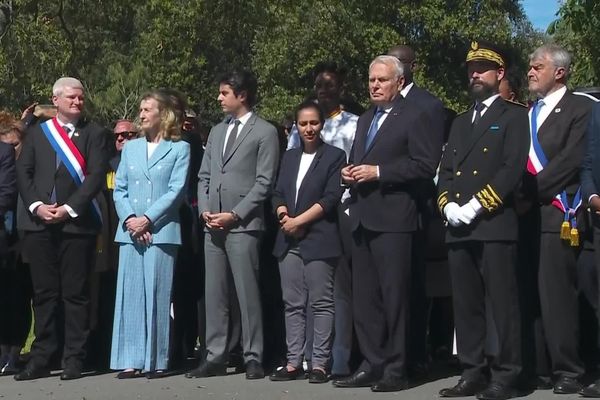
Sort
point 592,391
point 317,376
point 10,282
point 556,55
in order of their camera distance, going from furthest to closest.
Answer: point 10,282, point 317,376, point 556,55, point 592,391

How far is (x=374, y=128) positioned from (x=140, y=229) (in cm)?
202

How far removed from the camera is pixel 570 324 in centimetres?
831

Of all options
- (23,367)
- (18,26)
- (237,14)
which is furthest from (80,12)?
(23,367)

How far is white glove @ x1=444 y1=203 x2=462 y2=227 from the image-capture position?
8203 mm

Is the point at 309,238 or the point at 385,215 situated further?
the point at 309,238

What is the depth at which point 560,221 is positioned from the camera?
8297 mm

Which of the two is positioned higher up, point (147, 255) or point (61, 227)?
point (61, 227)

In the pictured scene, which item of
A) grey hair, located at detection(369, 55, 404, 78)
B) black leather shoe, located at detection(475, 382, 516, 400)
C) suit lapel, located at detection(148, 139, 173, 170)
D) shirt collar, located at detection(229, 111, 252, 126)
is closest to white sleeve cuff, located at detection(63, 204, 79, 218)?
suit lapel, located at detection(148, 139, 173, 170)

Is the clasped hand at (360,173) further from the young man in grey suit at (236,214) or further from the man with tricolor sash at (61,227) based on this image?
the man with tricolor sash at (61,227)

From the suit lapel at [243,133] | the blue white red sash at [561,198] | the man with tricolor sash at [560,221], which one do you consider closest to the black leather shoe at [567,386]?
the man with tricolor sash at [560,221]

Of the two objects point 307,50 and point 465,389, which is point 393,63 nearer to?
point 465,389

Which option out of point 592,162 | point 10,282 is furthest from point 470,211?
point 10,282

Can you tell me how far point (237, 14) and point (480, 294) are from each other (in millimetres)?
10196

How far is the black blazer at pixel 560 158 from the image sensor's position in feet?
27.3
